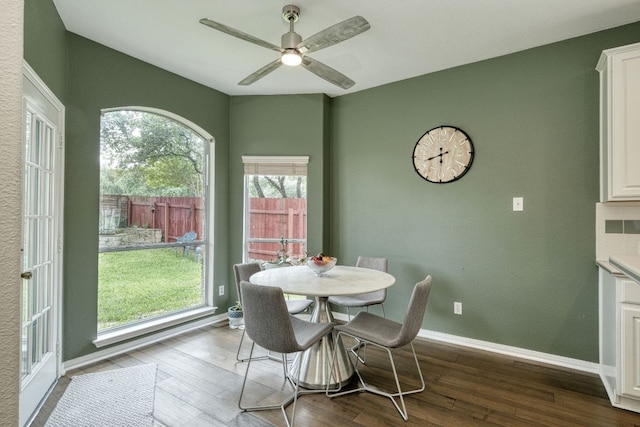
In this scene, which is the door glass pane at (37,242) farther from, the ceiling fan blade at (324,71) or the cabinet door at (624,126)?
the cabinet door at (624,126)

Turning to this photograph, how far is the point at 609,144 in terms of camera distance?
86.7 inches

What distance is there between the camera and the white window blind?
145 inches

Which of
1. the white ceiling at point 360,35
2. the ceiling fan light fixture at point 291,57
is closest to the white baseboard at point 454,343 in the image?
the white ceiling at point 360,35

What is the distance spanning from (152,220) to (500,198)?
328 cm

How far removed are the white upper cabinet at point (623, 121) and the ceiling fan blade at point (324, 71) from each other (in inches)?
69.4

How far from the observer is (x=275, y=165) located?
3.73 metres

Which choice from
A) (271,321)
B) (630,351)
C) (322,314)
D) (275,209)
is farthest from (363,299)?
(630,351)

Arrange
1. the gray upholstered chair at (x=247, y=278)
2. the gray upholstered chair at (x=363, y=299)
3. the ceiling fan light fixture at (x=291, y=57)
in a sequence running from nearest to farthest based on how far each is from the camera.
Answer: the ceiling fan light fixture at (x=291, y=57) → the gray upholstered chair at (x=247, y=278) → the gray upholstered chair at (x=363, y=299)

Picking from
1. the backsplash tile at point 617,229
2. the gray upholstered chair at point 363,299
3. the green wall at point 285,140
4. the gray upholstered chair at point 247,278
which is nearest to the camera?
the backsplash tile at point 617,229

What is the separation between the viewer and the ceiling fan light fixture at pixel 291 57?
2070 mm

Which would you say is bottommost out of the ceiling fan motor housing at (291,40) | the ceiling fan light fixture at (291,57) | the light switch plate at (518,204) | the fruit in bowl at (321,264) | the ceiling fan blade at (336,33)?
the fruit in bowl at (321,264)

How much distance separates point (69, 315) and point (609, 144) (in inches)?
164

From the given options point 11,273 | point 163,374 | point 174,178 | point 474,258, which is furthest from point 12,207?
point 474,258

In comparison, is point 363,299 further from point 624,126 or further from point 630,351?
point 624,126
